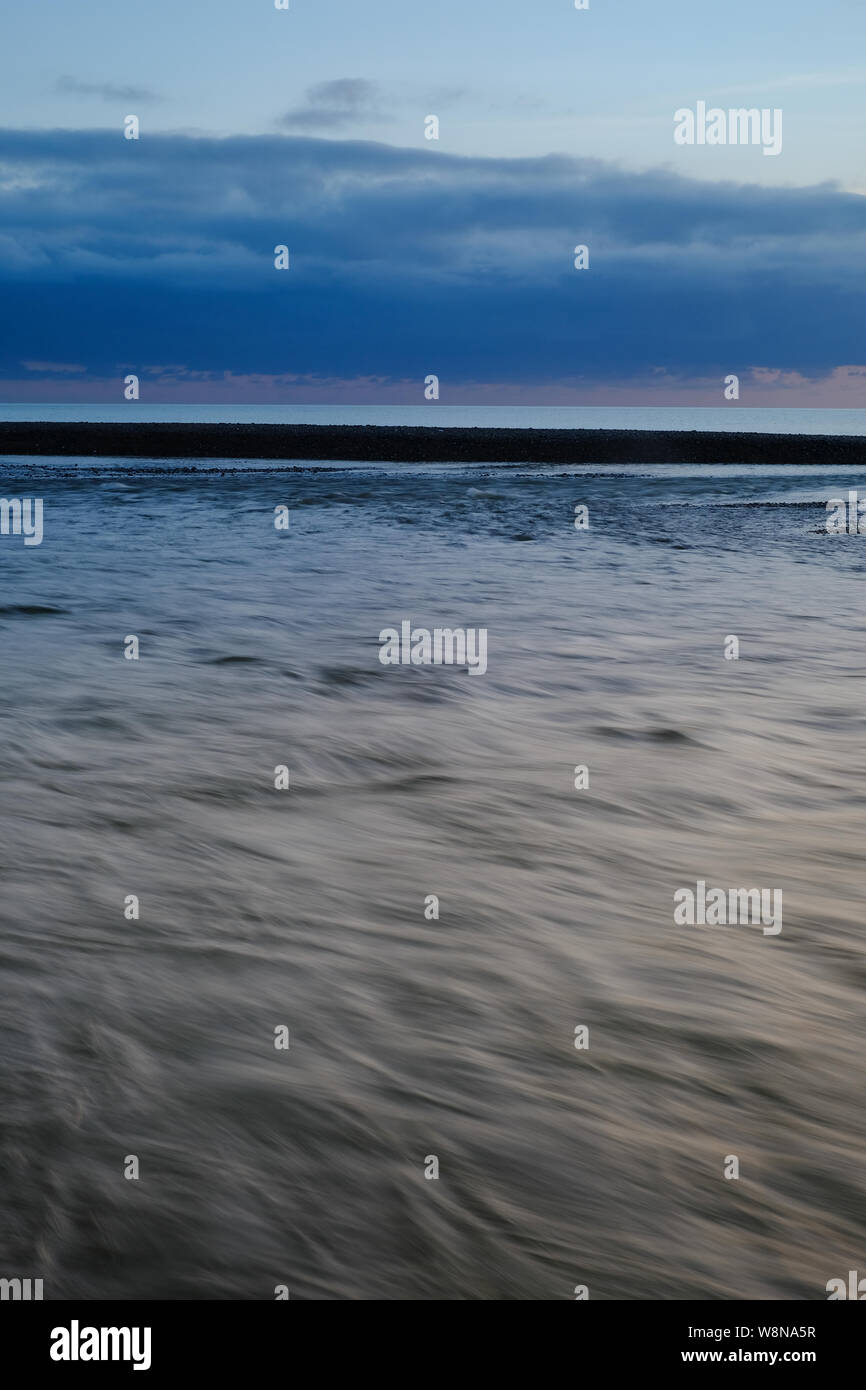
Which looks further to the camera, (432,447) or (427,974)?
(432,447)

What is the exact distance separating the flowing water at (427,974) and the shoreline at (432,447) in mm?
44723

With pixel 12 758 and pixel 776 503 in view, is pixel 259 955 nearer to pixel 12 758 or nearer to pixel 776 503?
pixel 12 758

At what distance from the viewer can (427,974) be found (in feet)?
13.3

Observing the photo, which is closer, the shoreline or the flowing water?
the flowing water

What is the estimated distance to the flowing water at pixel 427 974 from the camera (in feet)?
8.98

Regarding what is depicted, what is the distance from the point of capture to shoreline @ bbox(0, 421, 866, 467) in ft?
180

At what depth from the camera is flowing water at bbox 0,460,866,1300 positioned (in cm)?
274

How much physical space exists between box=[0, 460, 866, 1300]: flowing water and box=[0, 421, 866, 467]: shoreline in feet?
147

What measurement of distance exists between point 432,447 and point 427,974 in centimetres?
5601

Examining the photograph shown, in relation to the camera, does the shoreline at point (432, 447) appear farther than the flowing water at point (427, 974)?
Yes

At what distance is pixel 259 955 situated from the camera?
416 cm

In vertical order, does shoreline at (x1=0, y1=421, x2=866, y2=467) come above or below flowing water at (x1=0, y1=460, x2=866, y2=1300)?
above

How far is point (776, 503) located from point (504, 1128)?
1119 inches

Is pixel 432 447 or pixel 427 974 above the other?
pixel 432 447
